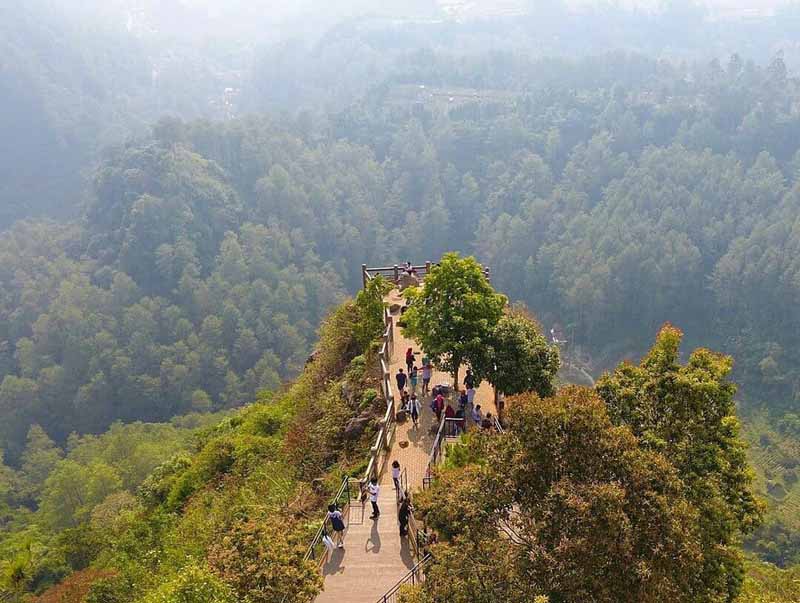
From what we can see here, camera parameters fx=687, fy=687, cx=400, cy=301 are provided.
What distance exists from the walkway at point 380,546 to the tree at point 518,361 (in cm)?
267

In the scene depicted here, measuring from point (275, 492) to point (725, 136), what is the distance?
96.9 meters

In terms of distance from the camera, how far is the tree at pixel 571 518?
974 cm

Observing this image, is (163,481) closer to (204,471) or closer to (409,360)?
(204,471)

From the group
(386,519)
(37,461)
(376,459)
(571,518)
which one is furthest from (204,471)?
(37,461)

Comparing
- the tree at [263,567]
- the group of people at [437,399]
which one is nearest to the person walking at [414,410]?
the group of people at [437,399]

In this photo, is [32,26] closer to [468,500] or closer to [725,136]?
[725,136]

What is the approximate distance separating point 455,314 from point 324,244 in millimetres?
80565

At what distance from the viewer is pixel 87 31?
17150 cm

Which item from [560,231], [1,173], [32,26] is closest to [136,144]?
[1,173]

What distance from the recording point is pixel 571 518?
9852 mm

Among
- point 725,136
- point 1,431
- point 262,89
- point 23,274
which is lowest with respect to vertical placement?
point 1,431

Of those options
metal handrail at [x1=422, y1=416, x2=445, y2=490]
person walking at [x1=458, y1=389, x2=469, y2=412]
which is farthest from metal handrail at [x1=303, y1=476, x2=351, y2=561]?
person walking at [x1=458, y1=389, x2=469, y2=412]

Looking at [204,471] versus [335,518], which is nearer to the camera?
[335,518]

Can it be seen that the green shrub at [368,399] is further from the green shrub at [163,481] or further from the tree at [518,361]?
the green shrub at [163,481]
